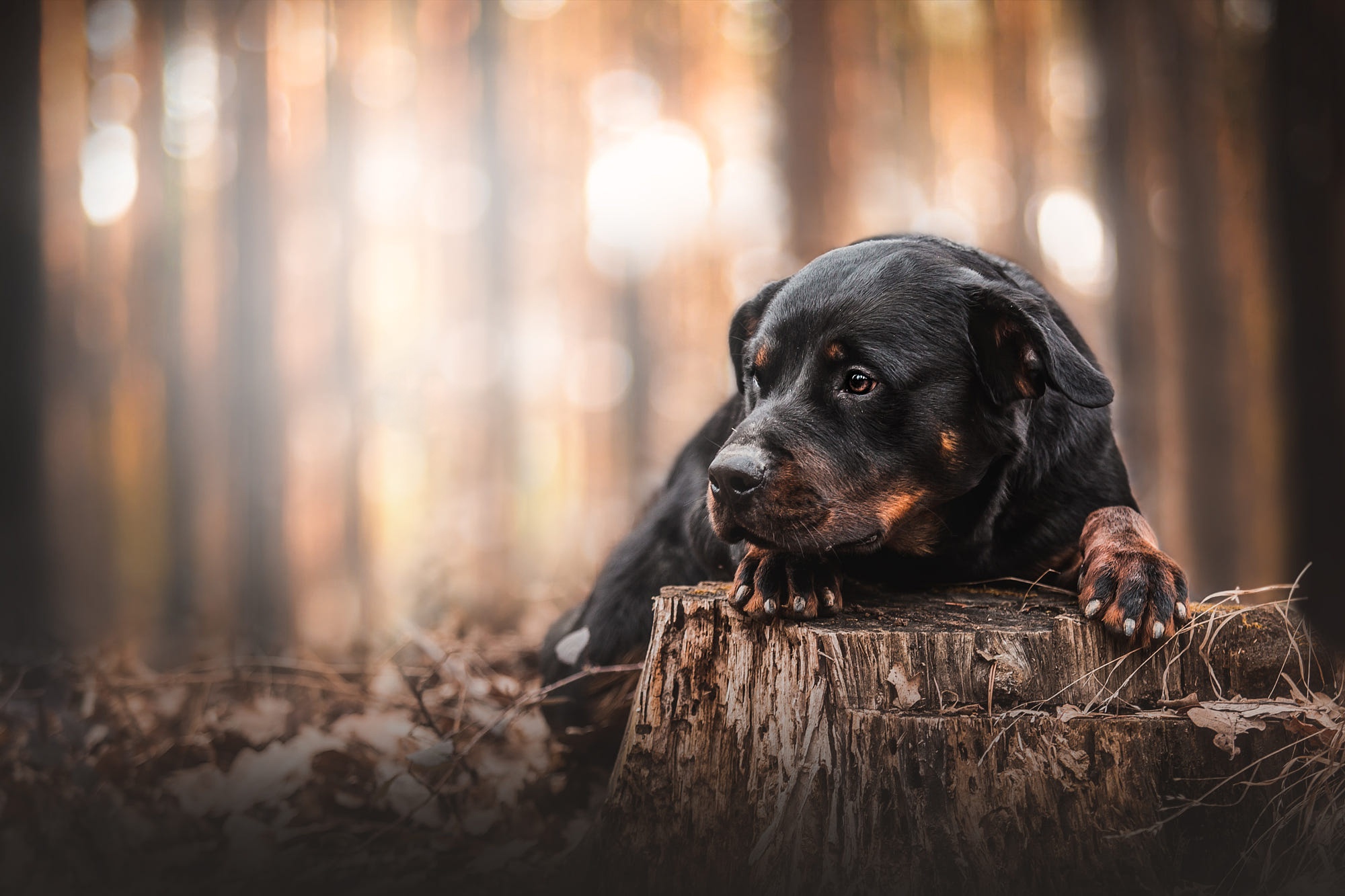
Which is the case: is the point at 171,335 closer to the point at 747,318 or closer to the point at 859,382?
the point at 747,318

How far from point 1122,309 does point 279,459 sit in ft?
25.1

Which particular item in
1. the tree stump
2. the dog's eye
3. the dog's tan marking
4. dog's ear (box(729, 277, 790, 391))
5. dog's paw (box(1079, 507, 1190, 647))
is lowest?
the tree stump

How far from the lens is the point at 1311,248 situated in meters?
→ 6.11

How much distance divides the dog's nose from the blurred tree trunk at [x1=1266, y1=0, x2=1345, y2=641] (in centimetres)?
515

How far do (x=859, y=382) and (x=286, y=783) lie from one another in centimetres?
267

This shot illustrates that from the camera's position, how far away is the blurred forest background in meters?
6.05

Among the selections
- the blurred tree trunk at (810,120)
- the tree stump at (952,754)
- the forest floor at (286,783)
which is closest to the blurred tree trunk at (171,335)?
the forest floor at (286,783)

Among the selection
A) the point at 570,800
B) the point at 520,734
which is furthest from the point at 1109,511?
the point at 520,734

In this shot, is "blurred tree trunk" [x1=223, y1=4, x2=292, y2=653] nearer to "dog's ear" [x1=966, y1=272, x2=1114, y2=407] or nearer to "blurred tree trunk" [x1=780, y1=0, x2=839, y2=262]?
"blurred tree trunk" [x1=780, y1=0, x2=839, y2=262]

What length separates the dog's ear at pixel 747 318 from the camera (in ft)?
9.68

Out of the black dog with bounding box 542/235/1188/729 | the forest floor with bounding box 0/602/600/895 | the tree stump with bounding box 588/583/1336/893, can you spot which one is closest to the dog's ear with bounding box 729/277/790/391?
the black dog with bounding box 542/235/1188/729

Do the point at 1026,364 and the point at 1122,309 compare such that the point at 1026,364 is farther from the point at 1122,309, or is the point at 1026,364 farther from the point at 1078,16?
the point at 1078,16

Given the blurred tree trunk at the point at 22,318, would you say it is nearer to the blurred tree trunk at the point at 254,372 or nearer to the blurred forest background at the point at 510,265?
the blurred forest background at the point at 510,265

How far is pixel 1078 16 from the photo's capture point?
7.65 m
